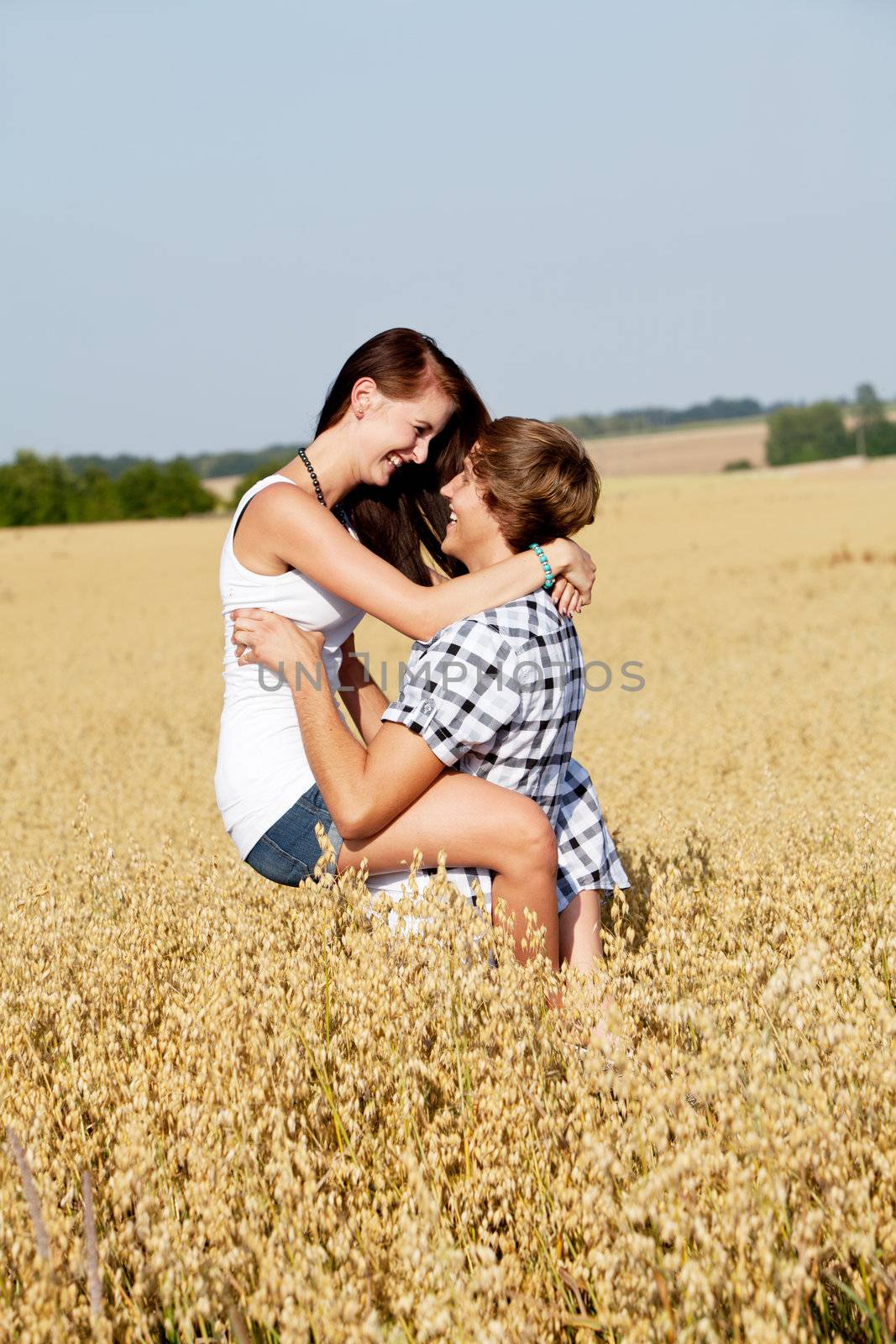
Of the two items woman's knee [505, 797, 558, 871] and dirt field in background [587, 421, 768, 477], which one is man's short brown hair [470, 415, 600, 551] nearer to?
woman's knee [505, 797, 558, 871]

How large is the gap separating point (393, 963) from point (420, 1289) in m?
0.93

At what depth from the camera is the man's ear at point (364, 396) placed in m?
3.57

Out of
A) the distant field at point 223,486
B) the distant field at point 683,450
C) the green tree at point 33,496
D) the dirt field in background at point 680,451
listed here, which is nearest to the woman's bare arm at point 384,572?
the distant field at point 683,450

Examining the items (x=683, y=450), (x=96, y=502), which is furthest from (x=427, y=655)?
(x=96, y=502)

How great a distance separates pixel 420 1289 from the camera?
70.3 inches

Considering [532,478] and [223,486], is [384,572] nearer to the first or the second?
[532,478]

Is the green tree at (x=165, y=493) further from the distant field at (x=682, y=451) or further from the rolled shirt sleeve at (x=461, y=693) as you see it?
the rolled shirt sleeve at (x=461, y=693)

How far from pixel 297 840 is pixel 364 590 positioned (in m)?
0.72

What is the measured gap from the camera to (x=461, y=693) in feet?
9.85

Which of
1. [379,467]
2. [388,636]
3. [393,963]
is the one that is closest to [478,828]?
[393,963]

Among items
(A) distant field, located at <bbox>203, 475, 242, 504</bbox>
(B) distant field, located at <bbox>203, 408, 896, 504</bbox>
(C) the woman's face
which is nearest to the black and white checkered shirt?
(C) the woman's face

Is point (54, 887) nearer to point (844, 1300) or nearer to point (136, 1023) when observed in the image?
point (136, 1023)

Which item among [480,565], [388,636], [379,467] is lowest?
[388,636]

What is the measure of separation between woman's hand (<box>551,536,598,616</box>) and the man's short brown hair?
9 centimetres
